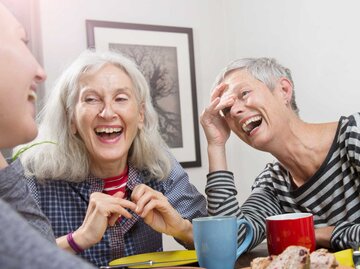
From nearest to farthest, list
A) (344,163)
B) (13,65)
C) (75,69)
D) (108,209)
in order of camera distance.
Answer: (13,65) → (108,209) → (344,163) → (75,69)

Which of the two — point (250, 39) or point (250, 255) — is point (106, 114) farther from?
point (250, 39)

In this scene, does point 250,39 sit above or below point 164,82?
Answer: above

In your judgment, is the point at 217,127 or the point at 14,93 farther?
the point at 217,127

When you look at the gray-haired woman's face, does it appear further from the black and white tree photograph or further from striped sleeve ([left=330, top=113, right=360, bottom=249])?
the black and white tree photograph

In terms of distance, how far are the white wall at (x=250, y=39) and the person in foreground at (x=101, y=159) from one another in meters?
0.94

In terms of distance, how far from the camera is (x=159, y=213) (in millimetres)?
1153

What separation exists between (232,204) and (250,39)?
1.50 meters

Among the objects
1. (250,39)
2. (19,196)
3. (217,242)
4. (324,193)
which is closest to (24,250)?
(19,196)

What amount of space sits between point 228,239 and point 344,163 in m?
0.58

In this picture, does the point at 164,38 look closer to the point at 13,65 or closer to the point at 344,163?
the point at 344,163

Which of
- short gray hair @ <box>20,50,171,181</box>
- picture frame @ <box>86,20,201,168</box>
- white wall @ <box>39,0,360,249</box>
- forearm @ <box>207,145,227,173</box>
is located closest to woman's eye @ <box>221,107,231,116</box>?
forearm @ <box>207,145,227,173</box>

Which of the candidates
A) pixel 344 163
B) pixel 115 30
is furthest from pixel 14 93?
pixel 115 30

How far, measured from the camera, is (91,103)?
136cm

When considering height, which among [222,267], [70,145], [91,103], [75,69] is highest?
[75,69]
